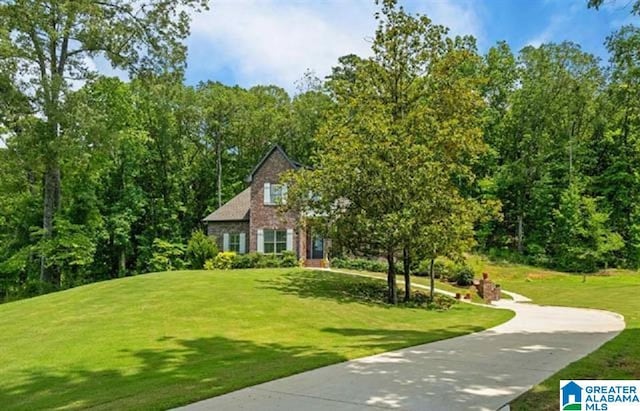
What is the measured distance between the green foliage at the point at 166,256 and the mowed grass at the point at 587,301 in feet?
65.3

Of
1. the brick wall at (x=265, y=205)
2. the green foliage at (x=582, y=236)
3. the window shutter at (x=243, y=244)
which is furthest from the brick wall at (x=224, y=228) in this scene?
the green foliage at (x=582, y=236)

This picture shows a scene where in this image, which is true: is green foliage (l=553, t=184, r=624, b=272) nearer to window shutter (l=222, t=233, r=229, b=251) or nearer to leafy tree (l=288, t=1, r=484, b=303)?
leafy tree (l=288, t=1, r=484, b=303)

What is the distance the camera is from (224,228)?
32875mm

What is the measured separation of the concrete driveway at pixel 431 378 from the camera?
5629 millimetres

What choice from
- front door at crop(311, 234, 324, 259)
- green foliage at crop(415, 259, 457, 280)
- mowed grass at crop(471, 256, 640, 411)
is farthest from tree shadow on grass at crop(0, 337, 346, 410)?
front door at crop(311, 234, 324, 259)

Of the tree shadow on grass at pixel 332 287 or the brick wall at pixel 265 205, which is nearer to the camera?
the tree shadow on grass at pixel 332 287

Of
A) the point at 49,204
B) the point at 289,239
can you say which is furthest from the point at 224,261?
the point at 49,204

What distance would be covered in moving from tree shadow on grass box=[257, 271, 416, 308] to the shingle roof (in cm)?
998

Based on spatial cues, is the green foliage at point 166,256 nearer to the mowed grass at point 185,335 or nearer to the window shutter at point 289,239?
the window shutter at point 289,239

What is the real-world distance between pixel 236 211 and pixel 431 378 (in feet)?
89.1

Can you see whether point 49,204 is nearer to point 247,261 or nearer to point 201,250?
point 201,250

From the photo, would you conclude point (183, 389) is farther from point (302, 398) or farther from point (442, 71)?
point (442, 71)

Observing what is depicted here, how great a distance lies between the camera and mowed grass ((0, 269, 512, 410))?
7.06 metres

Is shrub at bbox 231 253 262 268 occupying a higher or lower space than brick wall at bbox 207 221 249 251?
lower
